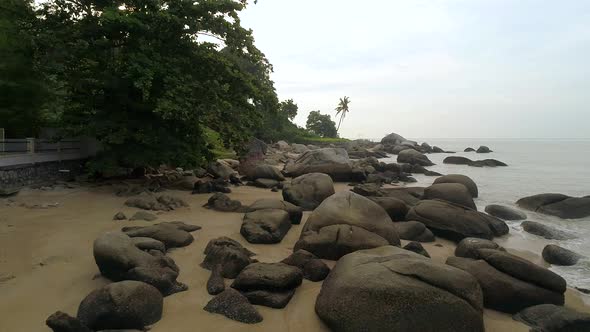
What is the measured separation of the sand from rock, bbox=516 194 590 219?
22.5 ft

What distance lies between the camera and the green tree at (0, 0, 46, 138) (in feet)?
47.4

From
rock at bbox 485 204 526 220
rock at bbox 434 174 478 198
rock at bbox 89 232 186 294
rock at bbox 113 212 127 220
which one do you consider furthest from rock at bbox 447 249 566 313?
rock at bbox 434 174 478 198

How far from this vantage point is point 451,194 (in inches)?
586

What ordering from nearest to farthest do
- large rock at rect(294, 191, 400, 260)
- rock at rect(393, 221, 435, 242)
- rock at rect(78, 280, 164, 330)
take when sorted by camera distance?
rock at rect(78, 280, 164, 330) < large rock at rect(294, 191, 400, 260) < rock at rect(393, 221, 435, 242)

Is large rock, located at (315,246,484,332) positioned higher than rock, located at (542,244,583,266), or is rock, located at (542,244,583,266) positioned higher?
large rock, located at (315,246,484,332)

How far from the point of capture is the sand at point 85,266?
17.9ft

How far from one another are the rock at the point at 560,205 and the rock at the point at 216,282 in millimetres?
14809

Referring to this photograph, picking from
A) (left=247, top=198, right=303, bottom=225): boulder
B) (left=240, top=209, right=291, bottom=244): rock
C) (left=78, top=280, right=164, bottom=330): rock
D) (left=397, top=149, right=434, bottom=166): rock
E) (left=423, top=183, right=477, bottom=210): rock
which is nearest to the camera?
(left=78, top=280, right=164, bottom=330): rock

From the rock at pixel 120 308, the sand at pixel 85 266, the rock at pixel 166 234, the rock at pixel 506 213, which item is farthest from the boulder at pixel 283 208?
the rock at pixel 506 213

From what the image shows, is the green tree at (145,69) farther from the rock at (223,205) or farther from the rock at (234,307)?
the rock at (234,307)

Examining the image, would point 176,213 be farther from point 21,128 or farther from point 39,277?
point 21,128

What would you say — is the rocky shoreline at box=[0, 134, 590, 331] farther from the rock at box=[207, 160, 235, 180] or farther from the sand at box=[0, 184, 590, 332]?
the rock at box=[207, 160, 235, 180]

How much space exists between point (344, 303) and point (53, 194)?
1218cm

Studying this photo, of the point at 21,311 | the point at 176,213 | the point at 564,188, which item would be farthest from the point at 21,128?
the point at 564,188
